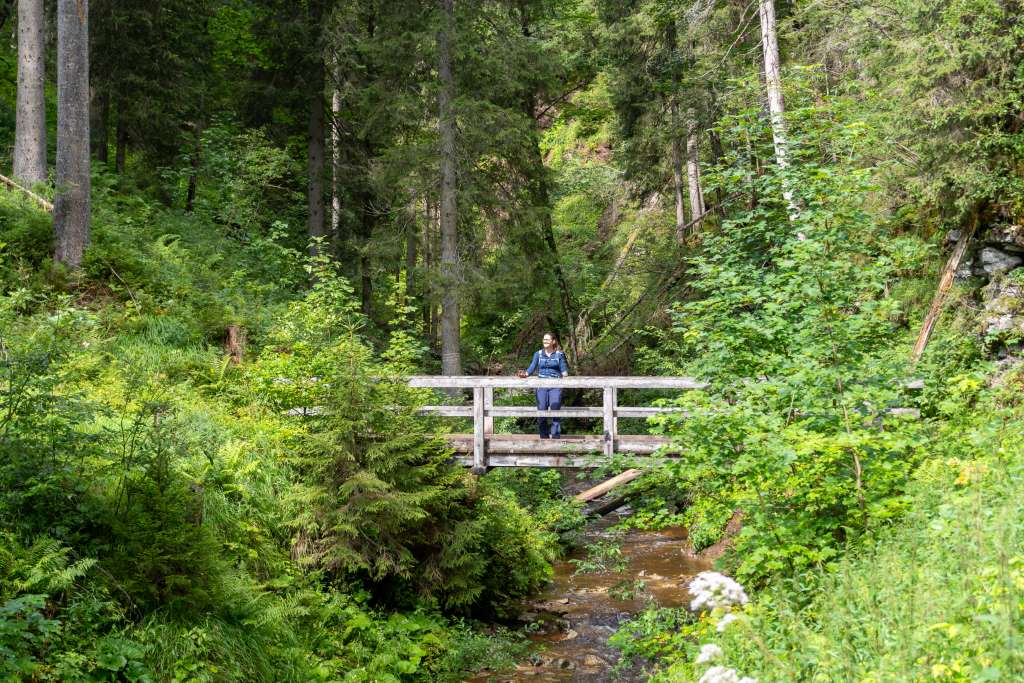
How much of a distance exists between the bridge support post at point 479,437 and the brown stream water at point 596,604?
1947mm

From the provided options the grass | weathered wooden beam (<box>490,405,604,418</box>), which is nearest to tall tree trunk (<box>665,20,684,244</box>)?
weathered wooden beam (<box>490,405,604,418</box>)

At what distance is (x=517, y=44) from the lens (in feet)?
56.7

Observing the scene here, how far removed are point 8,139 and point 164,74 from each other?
12.5ft

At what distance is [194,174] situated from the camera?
74.3ft

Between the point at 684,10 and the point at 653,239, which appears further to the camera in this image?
the point at 653,239

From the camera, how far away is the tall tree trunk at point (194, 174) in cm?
2284

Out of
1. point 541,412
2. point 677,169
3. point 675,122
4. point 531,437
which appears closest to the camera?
point 541,412

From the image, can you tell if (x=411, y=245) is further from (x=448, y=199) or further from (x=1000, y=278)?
(x=1000, y=278)

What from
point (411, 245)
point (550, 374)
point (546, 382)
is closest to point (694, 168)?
point (411, 245)

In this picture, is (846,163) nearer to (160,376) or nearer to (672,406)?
(672,406)

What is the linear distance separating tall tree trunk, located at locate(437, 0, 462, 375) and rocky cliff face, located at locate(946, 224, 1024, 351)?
885 cm

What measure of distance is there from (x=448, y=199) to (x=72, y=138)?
664 cm

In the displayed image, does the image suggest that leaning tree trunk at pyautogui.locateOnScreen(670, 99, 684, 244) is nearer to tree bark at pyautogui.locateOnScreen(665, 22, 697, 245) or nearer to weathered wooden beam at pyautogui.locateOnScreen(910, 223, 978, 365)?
tree bark at pyautogui.locateOnScreen(665, 22, 697, 245)

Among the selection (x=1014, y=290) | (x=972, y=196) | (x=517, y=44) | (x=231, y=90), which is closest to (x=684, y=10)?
(x=517, y=44)
